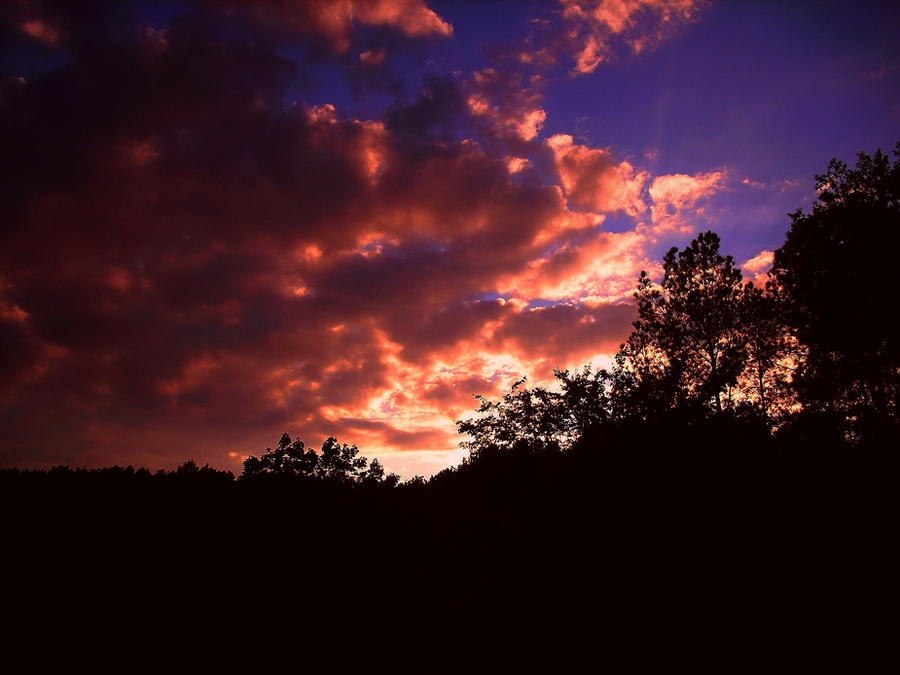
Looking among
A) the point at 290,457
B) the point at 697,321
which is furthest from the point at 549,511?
the point at 290,457

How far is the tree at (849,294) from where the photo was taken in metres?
20.8

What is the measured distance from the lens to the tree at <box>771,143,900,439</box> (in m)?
20.8

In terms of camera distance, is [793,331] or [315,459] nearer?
[793,331]

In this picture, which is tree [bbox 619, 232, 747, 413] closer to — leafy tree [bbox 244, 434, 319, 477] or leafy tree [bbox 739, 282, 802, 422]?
leafy tree [bbox 739, 282, 802, 422]

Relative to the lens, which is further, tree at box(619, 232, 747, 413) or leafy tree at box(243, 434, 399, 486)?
leafy tree at box(243, 434, 399, 486)

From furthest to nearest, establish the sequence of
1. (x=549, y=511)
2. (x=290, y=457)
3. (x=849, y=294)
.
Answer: (x=290, y=457), (x=849, y=294), (x=549, y=511)

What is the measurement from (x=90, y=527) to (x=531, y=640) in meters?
8.25

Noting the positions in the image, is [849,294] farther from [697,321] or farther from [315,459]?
[315,459]

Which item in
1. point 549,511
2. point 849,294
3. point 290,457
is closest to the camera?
point 549,511

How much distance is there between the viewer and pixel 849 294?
21625mm

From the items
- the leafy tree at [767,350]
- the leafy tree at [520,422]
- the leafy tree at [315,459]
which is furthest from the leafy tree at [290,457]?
the leafy tree at [767,350]

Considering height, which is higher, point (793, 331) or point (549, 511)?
point (793, 331)

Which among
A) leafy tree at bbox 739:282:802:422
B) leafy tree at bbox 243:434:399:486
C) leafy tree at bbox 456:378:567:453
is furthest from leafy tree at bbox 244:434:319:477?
leafy tree at bbox 739:282:802:422

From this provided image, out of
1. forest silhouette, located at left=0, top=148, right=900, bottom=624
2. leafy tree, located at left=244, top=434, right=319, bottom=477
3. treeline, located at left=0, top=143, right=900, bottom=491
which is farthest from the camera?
leafy tree, located at left=244, top=434, right=319, bottom=477
